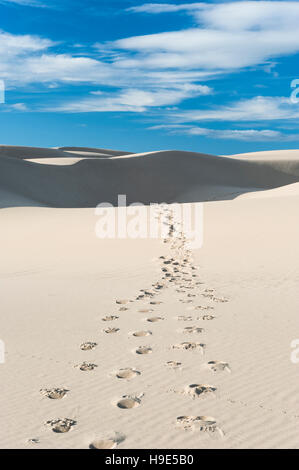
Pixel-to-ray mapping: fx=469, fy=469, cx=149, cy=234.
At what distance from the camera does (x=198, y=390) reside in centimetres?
349

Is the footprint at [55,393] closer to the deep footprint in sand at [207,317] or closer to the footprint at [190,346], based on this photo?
the footprint at [190,346]

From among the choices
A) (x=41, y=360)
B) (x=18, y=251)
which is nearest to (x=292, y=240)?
(x=18, y=251)

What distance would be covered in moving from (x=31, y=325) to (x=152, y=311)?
1401 millimetres

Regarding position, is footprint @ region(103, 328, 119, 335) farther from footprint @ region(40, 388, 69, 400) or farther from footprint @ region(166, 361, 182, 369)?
footprint @ region(40, 388, 69, 400)


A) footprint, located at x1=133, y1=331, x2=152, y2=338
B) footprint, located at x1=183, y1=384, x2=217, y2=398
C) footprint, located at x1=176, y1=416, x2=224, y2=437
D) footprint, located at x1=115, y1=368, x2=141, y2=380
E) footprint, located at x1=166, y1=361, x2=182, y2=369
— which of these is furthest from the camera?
footprint, located at x1=133, y1=331, x2=152, y2=338

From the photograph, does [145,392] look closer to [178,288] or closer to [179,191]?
[178,288]

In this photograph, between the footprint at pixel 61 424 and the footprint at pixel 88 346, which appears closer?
the footprint at pixel 61 424

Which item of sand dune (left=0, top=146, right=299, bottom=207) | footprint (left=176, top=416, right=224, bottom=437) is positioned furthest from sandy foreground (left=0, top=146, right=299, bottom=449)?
sand dune (left=0, top=146, right=299, bottom=207)

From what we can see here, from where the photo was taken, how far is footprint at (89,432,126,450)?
9.29ft

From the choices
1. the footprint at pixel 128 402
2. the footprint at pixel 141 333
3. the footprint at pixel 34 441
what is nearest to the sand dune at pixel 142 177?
the footprint at pixel 141 333

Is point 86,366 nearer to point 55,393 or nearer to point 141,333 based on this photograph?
point 55,393

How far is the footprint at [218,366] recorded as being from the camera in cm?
387

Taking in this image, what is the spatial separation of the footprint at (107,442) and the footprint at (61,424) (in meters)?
0.24

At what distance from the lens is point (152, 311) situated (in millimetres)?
5578
